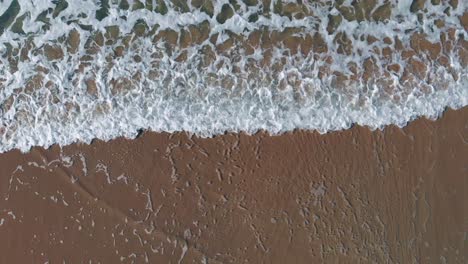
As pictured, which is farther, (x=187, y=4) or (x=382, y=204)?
(x=187, y=4)

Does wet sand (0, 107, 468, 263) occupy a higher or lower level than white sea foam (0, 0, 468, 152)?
lower

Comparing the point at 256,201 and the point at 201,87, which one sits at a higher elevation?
the point at 201,87

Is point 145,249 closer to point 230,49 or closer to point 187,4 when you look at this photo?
point 230,49

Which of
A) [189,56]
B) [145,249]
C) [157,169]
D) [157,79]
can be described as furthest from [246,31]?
[145,249]

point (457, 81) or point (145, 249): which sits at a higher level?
point (457, 81)

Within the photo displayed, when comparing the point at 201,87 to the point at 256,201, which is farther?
the point at 201,87
